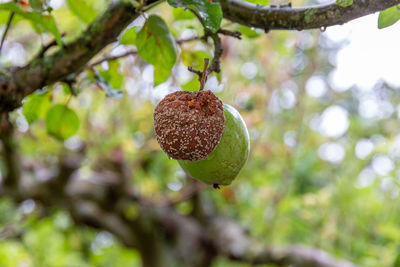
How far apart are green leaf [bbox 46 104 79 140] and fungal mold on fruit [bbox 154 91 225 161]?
410 millimetres

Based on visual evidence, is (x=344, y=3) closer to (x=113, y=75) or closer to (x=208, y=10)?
(x=208, y=10)

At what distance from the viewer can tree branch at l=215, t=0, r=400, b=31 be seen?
1.54 feet

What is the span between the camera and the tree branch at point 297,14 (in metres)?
0.47

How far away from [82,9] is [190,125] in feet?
1.62

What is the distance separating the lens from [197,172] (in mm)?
558

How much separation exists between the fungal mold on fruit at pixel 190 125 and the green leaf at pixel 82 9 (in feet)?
1.45

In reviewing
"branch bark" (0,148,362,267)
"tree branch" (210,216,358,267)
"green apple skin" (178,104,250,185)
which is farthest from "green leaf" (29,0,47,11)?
"tree branch" (210,216,358,267)

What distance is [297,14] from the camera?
0.51 metres

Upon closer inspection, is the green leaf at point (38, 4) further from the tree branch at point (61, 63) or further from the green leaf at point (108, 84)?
the green leaf at point (108, 84)

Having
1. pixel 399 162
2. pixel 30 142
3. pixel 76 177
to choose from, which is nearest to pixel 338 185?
pixel 399 162

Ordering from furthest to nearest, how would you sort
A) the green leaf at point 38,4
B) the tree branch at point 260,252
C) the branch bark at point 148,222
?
the branch bark at point 148,222 < the tree branch at point 260,252 < the green leaf at point 38,4

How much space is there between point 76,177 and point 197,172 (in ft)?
7.05

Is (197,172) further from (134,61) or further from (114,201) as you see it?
(114,201)

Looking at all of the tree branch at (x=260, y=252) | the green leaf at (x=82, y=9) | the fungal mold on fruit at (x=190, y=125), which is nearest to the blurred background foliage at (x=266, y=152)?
the tree branch at (x=260, y=252)
